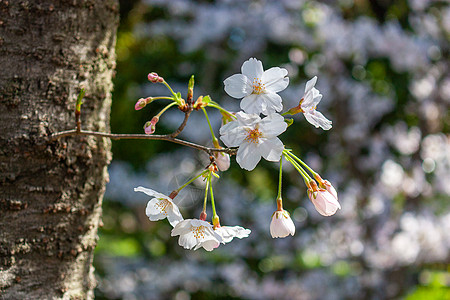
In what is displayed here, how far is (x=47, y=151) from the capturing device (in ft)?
2.30

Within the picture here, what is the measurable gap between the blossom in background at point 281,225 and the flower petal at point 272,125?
14 cm

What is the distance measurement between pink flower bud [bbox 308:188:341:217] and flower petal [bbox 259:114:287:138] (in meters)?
0.13

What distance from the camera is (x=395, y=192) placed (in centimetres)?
340

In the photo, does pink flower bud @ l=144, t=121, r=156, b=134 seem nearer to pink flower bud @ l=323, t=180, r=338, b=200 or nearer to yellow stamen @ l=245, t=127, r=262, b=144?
yellow stamen @ l=245, t=127, r=262, b=144

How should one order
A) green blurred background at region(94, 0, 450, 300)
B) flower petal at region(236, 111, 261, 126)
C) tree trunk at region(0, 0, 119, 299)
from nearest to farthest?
flower petal at region(236, 111, 261, 126)
tree trunk at region(0, 0, 119, 299)
green blurred background at region(94, 0, 450, 300)

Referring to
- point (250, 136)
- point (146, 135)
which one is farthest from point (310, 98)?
point (146, 135)

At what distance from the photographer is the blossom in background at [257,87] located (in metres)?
0.58

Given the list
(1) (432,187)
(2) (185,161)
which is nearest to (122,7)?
(2) (185,161)

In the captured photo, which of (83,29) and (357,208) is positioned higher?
(83,29)

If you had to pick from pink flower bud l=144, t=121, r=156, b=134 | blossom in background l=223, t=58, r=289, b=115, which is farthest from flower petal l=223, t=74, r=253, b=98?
Result: pink flower bud l=144, t=121, r=156, b=134

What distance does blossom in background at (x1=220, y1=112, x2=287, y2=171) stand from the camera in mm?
556

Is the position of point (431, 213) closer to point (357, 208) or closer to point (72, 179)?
point (357, 208)

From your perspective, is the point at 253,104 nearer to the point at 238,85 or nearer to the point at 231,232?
the point at 238,85

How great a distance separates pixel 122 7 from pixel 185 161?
1.41 metres
